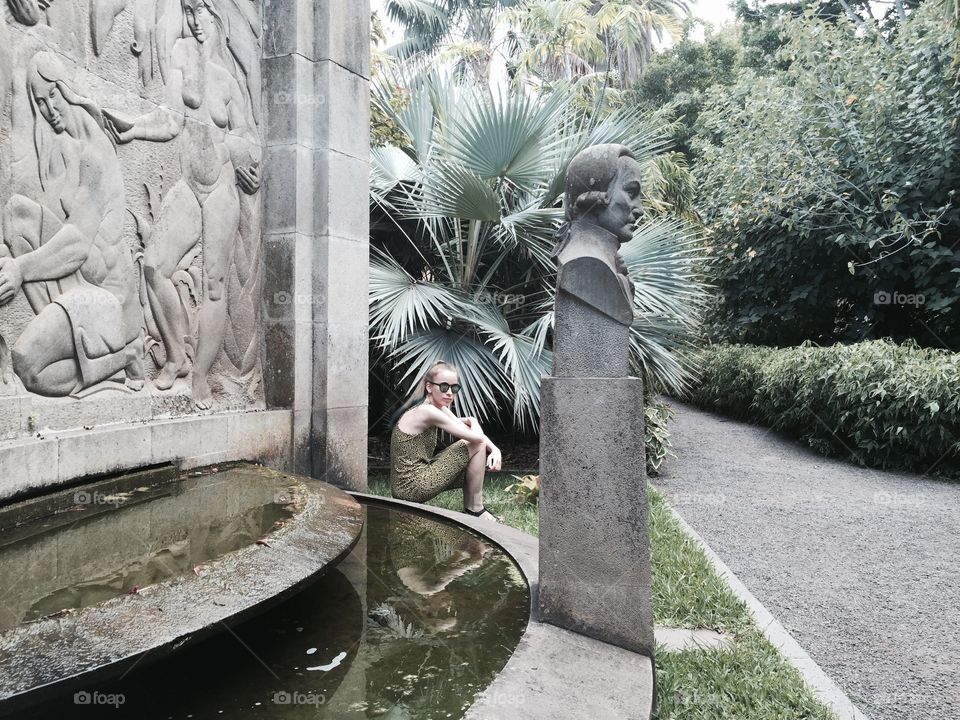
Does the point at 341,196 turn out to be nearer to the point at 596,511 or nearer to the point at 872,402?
the point at 596,511

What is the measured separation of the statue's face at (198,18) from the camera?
444cm

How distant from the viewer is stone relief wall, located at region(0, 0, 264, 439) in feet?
11.3

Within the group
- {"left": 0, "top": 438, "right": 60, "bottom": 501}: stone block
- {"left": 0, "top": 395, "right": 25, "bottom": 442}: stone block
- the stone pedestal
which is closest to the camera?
the stone pedestal

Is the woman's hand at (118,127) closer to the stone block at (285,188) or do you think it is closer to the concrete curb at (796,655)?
the stone block at (285,188)

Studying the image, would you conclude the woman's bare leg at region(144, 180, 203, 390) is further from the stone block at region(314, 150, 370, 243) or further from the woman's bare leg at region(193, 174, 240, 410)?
the stone block at region(314, 150, 370, 243)

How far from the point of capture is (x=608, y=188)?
261 centimetres

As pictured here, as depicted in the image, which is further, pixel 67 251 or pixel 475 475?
pixel 475 475

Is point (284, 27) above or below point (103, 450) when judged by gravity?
above

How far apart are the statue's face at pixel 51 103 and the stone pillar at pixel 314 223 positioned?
163 cm

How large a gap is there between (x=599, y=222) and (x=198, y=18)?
135 inches

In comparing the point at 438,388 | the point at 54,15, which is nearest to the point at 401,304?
the point at 438,388

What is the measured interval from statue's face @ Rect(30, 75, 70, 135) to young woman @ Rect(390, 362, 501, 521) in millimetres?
2622

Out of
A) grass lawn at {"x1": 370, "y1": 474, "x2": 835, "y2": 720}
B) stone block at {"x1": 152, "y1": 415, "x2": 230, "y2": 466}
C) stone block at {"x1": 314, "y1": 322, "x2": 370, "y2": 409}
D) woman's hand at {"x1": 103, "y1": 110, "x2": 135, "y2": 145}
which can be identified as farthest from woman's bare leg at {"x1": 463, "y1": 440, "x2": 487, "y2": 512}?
woman's hand at {"x1": 103, "y1": 110, "x2": 135, "y2": 145}

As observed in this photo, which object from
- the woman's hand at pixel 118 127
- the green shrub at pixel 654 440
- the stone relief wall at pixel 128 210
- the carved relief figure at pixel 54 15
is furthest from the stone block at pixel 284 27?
the green shrub at pixel 654 440
